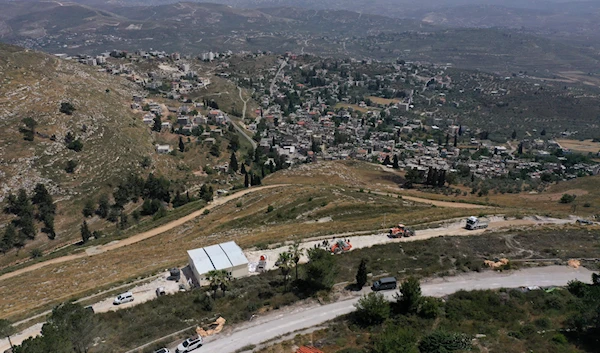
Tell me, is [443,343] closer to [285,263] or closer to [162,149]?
[285,263]

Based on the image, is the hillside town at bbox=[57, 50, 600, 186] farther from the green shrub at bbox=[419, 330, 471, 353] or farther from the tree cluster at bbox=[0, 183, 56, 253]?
the green shrub at bbox=[419, 330, 471, 353]

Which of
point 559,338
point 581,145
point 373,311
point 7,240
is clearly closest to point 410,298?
point 373,311

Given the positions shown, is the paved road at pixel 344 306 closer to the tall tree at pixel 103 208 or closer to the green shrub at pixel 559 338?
the green shrub at pixel 559 338

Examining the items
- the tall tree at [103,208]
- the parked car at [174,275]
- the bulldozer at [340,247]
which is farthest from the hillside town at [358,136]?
the parked car at [174,275]

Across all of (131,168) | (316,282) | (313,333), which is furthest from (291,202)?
(131,168)

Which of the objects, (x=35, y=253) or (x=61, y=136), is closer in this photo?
(x=35, y=253)

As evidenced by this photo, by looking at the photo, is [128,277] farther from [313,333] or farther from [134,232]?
[134,232]
